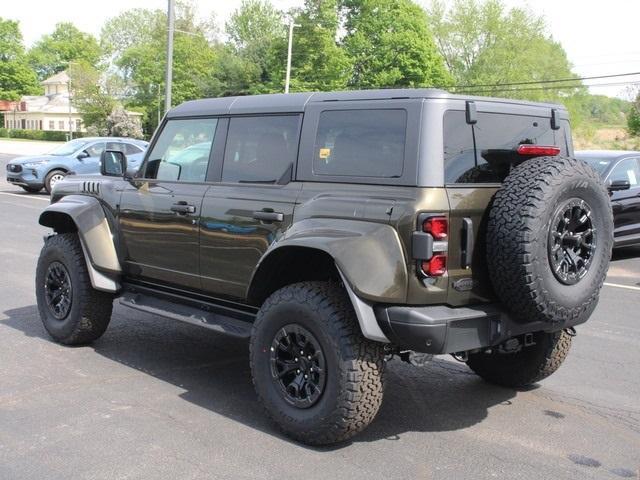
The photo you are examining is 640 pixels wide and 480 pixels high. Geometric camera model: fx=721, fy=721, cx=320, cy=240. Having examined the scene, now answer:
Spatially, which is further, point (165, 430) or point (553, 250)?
point (165, 430)

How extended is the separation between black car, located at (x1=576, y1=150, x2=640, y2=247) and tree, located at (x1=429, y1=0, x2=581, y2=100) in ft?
186

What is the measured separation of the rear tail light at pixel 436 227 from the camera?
375cm

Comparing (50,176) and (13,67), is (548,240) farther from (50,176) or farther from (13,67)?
(13,67)

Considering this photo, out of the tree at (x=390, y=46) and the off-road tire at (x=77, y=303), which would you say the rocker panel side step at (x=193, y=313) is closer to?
the off-road tire at (x=77, y=303)

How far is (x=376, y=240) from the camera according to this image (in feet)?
12.5

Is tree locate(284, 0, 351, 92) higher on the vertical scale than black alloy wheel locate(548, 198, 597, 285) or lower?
higher

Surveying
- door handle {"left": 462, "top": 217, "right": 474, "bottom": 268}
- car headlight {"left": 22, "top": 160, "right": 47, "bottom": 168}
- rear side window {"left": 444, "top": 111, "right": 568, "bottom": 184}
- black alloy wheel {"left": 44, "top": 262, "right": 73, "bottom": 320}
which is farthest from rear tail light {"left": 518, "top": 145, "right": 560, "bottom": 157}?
car headlight {"left": 22, "top": 160, "right": 47, "bottom": 168}

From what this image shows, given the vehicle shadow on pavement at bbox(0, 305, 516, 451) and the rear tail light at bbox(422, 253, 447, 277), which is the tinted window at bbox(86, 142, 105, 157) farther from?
the rear tail light at bbox(422, 253, 447, 277)

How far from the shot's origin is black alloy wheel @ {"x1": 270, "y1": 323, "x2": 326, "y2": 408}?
4.05 meters

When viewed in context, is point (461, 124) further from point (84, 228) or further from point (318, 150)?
point (84, 228)

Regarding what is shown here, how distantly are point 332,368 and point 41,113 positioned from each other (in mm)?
104154

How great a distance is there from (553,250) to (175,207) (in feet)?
8.68

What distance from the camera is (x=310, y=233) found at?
4.08 metres

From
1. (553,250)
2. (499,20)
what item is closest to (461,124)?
(553,250)
